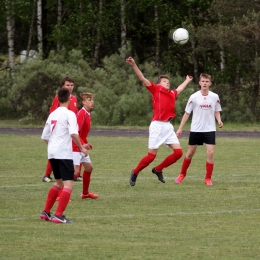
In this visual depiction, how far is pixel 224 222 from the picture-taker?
9.56m

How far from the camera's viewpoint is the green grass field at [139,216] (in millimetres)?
7910

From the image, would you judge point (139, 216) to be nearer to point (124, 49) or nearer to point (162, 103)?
point (162, 103)

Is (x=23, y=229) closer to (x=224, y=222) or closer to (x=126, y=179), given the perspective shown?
(x=224, y=222)

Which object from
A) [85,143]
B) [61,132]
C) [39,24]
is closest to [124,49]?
[39,24]

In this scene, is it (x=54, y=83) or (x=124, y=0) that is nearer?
(x=54, y=83)

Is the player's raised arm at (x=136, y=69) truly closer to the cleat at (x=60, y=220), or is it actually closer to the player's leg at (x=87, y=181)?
the player's leg at (x=87, y=181)

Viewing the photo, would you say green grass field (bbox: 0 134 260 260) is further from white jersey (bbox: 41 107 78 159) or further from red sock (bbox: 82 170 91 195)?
white jersey (bbox: 41 107 78 159)

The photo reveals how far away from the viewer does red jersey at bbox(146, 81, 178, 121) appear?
13.5m

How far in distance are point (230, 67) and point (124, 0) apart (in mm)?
6290

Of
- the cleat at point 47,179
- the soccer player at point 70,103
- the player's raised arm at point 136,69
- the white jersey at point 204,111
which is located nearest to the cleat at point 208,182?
the white jersey at point 204,111

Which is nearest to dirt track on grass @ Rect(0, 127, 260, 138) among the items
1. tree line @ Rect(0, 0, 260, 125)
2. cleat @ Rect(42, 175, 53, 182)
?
tree line @ Rect(0, 0, 260, 125)

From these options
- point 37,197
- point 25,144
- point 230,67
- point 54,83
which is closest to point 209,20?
point 230,67

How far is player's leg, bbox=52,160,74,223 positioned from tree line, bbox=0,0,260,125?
21.6 m

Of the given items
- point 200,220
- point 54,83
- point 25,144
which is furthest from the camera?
point 54,83
